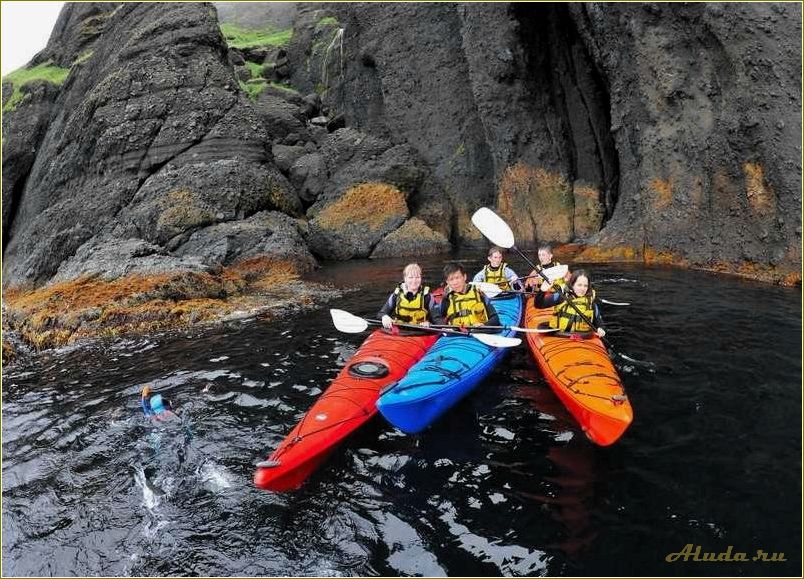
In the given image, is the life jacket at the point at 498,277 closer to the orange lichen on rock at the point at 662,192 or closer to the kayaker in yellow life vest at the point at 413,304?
the kayaker in yellow life vest at the point at 413,304

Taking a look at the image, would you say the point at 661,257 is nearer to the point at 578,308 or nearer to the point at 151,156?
the point at 578,308

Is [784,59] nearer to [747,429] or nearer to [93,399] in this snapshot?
[747,429]

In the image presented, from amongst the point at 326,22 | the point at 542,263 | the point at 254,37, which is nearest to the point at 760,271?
the point at 542,263

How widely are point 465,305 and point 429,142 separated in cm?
1499

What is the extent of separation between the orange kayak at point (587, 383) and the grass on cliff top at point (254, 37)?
33.1 meters

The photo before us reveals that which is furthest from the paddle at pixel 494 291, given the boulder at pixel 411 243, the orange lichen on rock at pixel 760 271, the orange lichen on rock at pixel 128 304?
the boulder at pixel 411 243

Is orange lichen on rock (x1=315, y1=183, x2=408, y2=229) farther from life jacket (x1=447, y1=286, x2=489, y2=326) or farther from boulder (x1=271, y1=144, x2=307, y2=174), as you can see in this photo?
life jacket (x1=447, y1=286, x2=489, y2=326)

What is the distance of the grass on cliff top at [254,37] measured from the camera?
34875 mm

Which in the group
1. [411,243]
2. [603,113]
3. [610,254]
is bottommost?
[411,243]

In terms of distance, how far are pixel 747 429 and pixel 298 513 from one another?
4.17m

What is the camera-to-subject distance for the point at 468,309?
23.2 feet

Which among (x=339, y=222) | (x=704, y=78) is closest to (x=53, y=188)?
(x=339, y=222)

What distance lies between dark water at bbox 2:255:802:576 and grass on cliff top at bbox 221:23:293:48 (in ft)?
107

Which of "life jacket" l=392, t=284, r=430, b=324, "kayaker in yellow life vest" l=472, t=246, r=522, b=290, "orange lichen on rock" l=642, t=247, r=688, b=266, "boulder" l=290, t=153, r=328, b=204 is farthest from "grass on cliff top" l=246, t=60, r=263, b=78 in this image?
"life jacket" l=392, t=284, r=430, b=324
